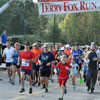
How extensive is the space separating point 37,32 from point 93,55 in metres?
73.3

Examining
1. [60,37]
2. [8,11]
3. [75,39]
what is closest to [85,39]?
[75,39]

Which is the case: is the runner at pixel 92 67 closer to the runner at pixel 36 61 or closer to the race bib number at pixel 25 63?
the race bib number at pixel 25 63

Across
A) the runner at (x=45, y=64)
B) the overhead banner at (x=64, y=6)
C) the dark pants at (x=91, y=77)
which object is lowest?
the dark pants at (x=91, y=77)

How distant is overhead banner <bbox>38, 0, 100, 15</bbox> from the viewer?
52.1 feet

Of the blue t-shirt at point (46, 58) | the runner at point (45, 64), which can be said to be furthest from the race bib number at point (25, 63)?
the blue t-shirt at point (46, 58)

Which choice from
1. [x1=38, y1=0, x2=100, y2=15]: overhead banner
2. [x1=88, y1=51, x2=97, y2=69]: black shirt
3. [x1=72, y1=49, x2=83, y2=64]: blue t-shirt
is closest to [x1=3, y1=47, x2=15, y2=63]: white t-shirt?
[x1=38, y1=0, x2=100, y2=15]: overhead banner

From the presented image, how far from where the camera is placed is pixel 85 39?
74500 millimetres

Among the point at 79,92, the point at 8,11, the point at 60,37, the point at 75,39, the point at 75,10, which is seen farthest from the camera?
the point at 60,37

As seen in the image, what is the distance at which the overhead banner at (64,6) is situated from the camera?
15876mm

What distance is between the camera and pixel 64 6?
1606cm

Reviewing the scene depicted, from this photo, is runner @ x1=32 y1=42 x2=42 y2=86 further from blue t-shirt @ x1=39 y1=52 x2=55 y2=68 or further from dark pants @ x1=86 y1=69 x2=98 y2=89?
dark pants @ x1=86 y1=69 x2=98 y2=89

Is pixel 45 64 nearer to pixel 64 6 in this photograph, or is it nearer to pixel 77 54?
pixel 77 54

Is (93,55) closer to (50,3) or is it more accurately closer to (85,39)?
(50,3)

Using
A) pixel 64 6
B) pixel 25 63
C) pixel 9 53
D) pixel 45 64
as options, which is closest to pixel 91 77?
pixel 45 64
